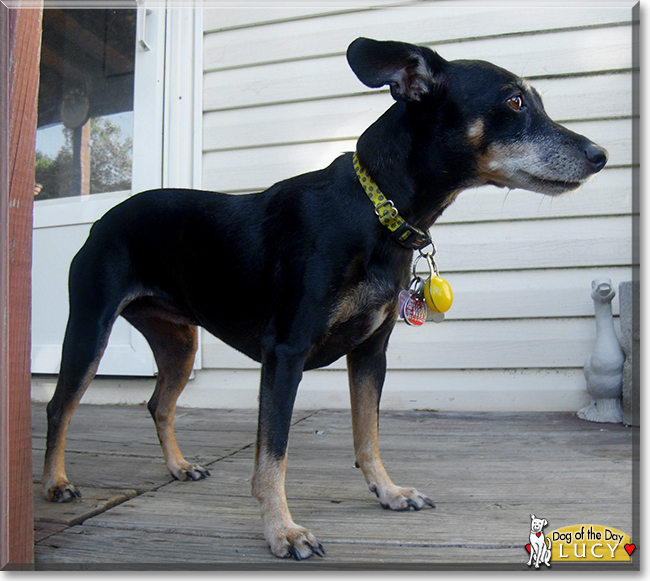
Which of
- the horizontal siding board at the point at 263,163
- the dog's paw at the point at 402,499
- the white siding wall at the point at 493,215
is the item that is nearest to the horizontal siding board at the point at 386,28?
the white siding wall at the point at 493,215

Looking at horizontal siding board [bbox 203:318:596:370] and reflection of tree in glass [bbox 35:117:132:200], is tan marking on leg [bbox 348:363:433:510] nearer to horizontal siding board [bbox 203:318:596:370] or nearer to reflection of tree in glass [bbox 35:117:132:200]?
horizontal siding board [bbox 203:318:596:370]

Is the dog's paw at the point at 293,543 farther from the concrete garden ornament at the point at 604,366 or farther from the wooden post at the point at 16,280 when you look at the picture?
the concrete garden ornament at the point at 604,366

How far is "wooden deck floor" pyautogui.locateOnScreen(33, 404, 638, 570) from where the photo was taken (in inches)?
62.2

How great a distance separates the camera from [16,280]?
4.88 ft

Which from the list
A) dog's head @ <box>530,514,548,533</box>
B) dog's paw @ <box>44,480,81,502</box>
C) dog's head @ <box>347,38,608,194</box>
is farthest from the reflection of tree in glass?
dog's head @ <box>530,514,548,533</box>

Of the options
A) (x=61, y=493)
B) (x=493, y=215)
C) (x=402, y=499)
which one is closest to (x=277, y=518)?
(x=402, y=499)

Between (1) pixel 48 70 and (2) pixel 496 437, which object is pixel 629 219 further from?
(1) pixel 48 70

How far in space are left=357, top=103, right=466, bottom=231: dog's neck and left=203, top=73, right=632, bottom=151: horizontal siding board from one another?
197 cm

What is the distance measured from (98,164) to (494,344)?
127 inches

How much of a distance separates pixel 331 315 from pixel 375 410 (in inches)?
21.0

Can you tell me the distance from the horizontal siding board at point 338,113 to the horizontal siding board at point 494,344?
1.36 meters

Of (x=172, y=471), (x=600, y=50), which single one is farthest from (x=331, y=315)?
(x=600, y=50)

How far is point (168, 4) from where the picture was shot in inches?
161

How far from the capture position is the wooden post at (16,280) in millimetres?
1445
